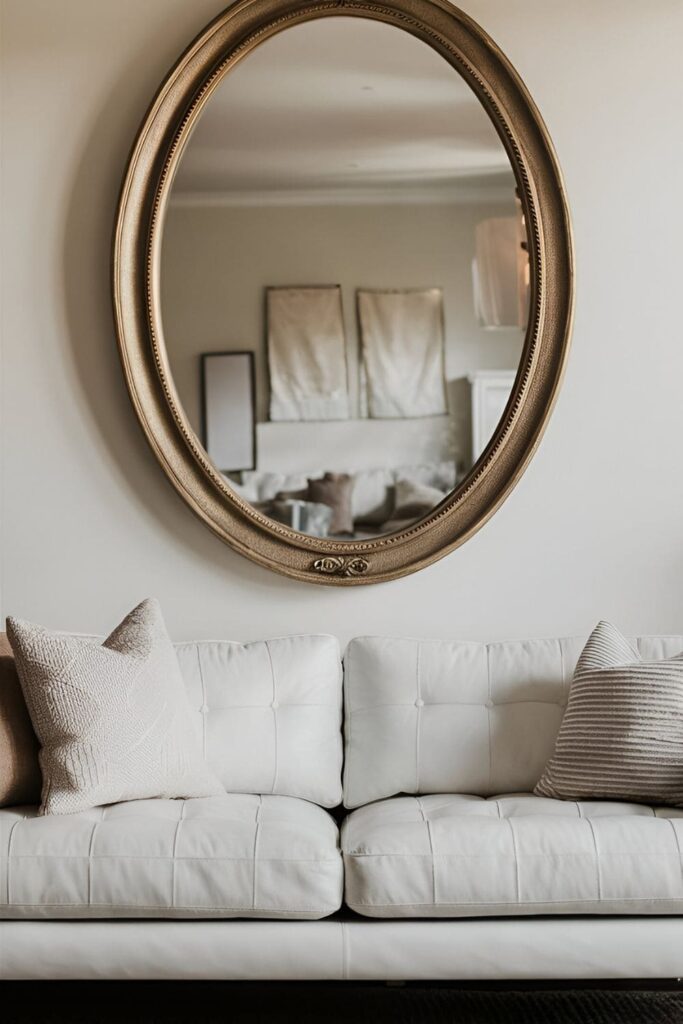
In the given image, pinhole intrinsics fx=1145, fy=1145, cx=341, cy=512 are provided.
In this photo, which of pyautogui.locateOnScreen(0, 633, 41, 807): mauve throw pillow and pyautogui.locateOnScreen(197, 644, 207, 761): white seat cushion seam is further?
pyautogui.locateOnScreen(197, 644, 207, 761): white seat cushion seam

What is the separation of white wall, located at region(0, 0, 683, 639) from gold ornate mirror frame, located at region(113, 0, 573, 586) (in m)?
0.07

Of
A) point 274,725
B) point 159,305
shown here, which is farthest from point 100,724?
point 159,305

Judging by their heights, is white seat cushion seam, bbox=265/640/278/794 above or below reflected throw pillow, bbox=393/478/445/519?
below

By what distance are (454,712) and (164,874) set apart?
0.83m

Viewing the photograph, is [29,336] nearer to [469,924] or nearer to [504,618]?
[504,618]

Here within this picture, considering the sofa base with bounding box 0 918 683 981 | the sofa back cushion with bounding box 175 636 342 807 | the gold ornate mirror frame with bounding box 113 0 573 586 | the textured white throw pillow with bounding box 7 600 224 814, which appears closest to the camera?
the sofa base with bounding box 0 918 683 981

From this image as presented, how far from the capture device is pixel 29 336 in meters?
2.93

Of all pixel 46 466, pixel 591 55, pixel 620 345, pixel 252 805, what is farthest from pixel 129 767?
pixel 591 55

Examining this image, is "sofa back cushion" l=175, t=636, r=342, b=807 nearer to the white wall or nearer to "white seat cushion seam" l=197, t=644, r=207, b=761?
"white seat cushion seam" l=197, t=644, r=207, b=761

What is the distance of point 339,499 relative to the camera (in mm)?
2898

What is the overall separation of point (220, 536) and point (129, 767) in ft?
2.50
